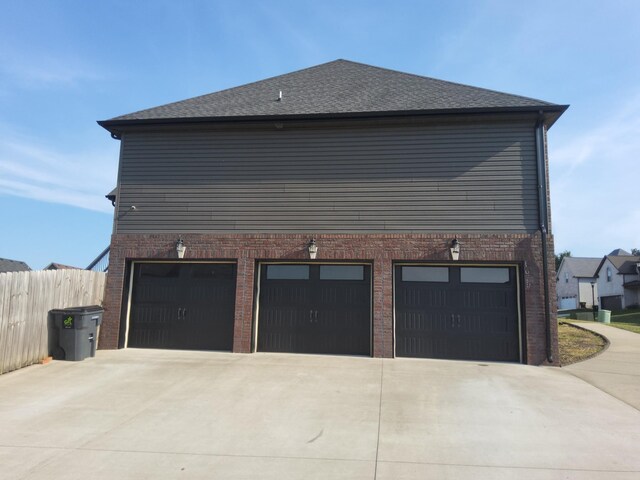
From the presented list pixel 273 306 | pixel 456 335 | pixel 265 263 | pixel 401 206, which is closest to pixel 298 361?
pixel 273 306

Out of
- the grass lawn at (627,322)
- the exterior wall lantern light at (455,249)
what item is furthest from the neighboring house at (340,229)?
the grass lawn at (627,322)

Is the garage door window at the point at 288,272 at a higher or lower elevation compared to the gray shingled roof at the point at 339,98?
lower

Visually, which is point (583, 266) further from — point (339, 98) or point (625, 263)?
point (339, 98)

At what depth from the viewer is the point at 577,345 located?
11336mm

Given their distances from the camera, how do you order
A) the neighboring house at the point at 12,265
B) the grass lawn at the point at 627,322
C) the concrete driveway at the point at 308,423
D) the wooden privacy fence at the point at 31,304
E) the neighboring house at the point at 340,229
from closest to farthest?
the concrete driveway at the point at 308,423
the wooden privacy fence at the point at 31,304
the neighboring house at the point at 340,229
the grass lawn at the point at 627,322
the neighboring house at the point at 12,265

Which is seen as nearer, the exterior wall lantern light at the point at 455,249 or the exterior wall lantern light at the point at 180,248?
the exterior wall lantern light at the point at 455,249

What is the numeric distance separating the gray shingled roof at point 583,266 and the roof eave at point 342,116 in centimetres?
4428

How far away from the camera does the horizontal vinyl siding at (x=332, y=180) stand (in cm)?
1016

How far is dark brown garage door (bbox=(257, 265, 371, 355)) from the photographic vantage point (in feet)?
33.7

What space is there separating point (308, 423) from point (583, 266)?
52330 mm

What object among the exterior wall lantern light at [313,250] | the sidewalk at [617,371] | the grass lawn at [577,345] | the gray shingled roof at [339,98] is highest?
the gray shingled roof at [339,98]

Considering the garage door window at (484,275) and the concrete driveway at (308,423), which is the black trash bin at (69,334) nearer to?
the concrete driveway at (308,423)

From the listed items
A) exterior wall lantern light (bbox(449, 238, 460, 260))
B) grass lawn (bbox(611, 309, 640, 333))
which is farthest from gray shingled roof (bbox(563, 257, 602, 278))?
exterior wall lantern light (bbox(449, 238, 460, 260))

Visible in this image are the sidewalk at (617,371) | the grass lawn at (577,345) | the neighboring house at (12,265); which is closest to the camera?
the sidewalk at (617,371)
